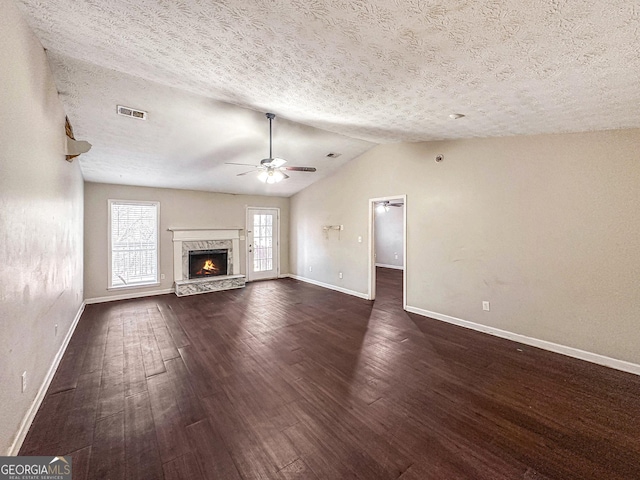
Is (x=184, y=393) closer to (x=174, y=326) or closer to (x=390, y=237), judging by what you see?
(x=174, y=326)

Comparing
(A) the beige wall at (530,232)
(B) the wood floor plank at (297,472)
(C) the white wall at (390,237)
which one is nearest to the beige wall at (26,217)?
(B) the wood floor plank at (297,472)

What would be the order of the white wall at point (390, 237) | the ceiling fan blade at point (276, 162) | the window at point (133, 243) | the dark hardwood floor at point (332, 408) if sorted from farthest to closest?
the white wall at point (390, 237) < the window at point (133, 243) < the ceiling fan blade at point (276, 162) < the dark hardwood floor at point (332, 408)

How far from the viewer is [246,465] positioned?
1.70 meters

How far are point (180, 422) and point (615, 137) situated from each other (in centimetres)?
511

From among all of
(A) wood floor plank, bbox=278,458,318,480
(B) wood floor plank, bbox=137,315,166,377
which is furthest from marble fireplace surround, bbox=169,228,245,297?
(A) wood floor plank, bbox=278,458,318,480

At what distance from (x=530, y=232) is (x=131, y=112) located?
536 cm

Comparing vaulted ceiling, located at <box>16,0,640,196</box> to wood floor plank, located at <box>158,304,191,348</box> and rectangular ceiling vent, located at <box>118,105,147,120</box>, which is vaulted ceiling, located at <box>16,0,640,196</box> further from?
wood floor plank, located at <box>158,304,191,348</box>

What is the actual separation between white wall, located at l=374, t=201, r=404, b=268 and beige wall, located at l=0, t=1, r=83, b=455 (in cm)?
904

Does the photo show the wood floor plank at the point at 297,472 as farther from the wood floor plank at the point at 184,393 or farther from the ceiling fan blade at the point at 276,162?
the ceiling fan blade at the point at 276,162

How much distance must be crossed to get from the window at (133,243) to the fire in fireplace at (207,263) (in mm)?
814

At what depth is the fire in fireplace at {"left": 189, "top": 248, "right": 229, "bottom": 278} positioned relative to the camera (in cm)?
684

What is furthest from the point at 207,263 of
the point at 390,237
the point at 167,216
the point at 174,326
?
the point at 390,237

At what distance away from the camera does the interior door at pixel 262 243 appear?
7.84 meters

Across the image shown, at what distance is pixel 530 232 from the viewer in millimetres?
3523
